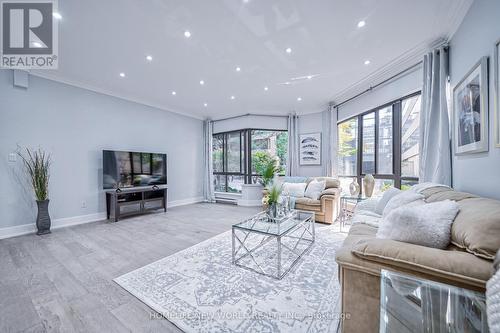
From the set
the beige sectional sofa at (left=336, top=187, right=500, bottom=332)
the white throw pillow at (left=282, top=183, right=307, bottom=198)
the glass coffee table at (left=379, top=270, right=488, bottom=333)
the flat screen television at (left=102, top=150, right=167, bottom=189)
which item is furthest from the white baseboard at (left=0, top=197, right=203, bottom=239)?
the glass coffee table at (left=379, top=270, right=488, bottom=333)

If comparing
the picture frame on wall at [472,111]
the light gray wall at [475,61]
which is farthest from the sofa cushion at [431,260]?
the picture frame on wall at [472,111]

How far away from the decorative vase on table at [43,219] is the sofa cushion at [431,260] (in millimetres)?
4505

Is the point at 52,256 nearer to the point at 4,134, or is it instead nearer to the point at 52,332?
the point at 52,332

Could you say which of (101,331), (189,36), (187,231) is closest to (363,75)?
(189,36)

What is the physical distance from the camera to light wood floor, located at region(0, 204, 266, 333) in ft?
4.58

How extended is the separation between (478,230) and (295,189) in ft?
11.4

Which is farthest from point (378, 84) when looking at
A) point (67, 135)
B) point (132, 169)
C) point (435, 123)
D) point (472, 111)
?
point (67, 135)

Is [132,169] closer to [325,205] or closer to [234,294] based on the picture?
[234,294]

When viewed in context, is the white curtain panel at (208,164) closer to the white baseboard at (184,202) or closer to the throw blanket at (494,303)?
the white baseboard at (184,202)

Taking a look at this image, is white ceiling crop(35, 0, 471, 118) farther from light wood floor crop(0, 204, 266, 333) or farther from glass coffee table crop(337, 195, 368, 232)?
light wood floor crop(0, 204, 266, 333)

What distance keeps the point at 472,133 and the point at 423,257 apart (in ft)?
5.58

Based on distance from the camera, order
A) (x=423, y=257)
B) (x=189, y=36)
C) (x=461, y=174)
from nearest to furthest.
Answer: (x=423, y=257)
(x=461, y=174)
(x=189, y=36)

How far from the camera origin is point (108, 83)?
3781 millimetres

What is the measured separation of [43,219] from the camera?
126 inches
